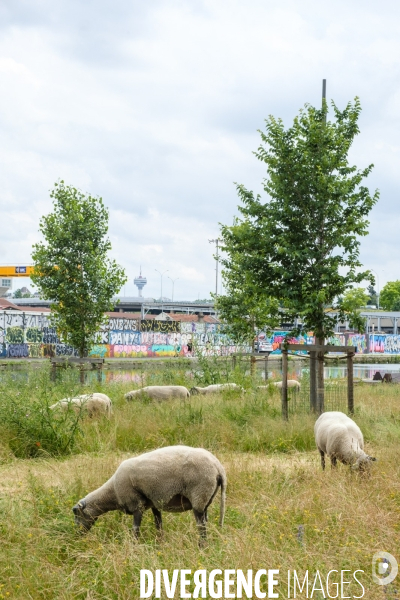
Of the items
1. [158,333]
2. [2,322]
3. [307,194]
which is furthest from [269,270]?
[158,333]

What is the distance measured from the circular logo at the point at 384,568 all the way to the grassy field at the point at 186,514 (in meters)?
0.06

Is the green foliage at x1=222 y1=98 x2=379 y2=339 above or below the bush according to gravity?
above

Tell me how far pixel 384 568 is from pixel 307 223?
11.1 metres

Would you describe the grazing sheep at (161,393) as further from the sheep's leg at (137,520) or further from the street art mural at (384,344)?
the street art mural at (384,344)

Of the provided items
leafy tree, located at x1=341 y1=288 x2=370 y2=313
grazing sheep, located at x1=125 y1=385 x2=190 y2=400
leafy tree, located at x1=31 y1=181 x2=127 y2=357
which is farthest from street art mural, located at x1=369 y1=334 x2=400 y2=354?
leafy tree, located at x1=341 y1=288 x2=370 y2=313

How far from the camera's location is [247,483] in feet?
30.3

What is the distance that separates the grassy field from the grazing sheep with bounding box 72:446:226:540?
0.20m

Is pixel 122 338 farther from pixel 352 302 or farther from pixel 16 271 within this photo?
pixel 352 302

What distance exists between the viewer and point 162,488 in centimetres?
717

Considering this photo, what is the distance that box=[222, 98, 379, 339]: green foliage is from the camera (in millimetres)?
15961

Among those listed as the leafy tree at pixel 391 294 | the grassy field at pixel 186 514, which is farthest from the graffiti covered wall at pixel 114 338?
the leafy tree at pixel 391 294

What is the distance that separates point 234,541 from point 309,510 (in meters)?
1.33

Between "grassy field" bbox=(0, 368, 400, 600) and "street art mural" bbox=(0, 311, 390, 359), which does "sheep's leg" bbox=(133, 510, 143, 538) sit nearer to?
"grassy field" bbox=(0, 368, 400, 600)

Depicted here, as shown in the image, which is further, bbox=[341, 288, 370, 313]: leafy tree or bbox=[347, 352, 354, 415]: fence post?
bbox=[341, 288, 370, 313]: leafy tree
